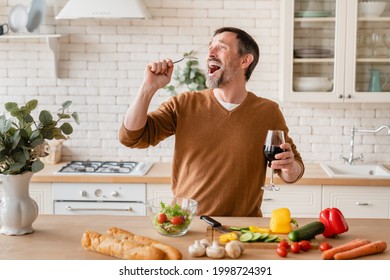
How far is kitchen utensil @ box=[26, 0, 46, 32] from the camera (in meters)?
4.48

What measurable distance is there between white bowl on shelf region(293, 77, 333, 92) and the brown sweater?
1.35m

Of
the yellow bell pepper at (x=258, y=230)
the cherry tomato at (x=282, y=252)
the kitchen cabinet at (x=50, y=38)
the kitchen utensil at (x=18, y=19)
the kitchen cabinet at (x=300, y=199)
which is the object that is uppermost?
the kitchen utensil at (x=18, y=19)

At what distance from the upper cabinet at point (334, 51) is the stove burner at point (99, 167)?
49.7 inches

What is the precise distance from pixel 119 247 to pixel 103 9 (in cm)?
243

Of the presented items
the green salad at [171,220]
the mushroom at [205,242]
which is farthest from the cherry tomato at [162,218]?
the mushroom at [205,242]

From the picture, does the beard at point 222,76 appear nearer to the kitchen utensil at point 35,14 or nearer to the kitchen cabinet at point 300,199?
the kitchen cabinet at point 300,199

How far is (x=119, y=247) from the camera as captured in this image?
2094mm

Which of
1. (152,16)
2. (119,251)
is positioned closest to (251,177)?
(119,251)

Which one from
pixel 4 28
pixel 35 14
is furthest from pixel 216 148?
pixel 4 28

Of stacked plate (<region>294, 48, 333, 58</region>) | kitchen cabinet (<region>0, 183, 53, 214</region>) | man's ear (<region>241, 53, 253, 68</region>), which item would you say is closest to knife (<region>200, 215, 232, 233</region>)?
man's ear (<region>241, 53, 253, 68</region>)

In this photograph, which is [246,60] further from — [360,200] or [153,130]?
[360,200]

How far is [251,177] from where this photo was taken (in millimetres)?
2969

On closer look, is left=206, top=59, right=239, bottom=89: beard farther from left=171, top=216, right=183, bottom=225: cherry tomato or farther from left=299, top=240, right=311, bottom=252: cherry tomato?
left=299, top=240, right=311, bottom=252: cherry tomato

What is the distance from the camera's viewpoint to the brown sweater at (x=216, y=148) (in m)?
2.93
